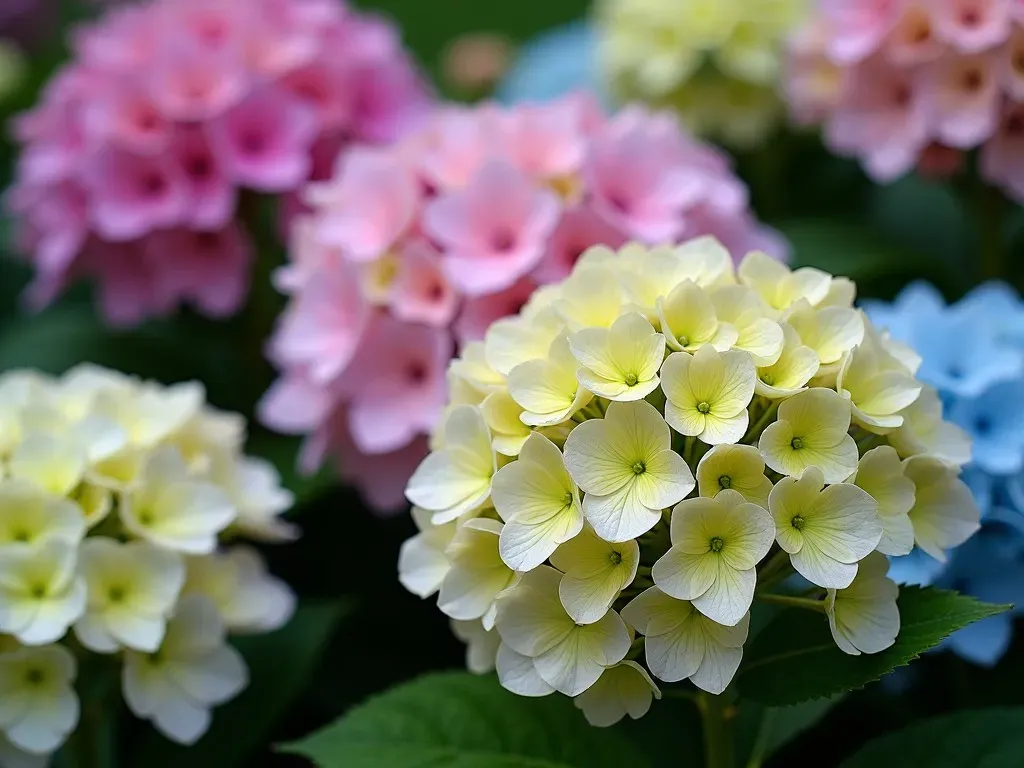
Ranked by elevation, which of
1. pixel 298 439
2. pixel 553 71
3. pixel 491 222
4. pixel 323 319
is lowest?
pixel 298 439

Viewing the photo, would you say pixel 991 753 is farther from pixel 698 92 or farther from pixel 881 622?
pixel 698 92

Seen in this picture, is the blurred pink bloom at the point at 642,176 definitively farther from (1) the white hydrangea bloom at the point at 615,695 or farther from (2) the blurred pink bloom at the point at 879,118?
(1) the white hydrangea bloom at the point at 615,695

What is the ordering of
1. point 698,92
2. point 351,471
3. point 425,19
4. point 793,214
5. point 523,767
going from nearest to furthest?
1. point 523,767
2. point 351,471
3. point 698,92
4. point 793,214
5. point 425,19

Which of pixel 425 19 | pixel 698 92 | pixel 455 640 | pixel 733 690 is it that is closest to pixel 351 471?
pixel 455 640

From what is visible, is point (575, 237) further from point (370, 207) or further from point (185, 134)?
point (185, 134)

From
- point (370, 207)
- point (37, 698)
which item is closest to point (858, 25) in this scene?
point (370, 207)

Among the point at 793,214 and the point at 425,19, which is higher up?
the point at 793,214

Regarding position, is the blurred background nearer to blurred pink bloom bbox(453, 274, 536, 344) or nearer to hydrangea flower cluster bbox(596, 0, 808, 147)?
hydrangea flower cluster bbox(596, 0, 808, 147)
